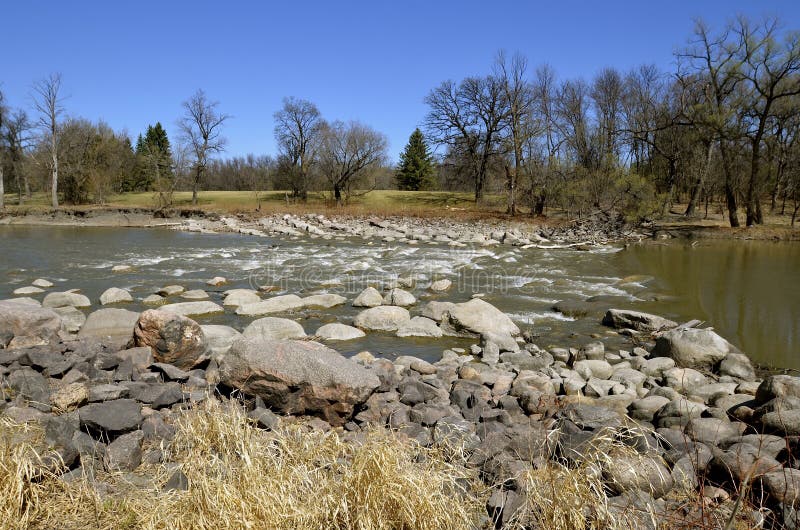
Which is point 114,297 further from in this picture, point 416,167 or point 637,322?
point 416,167

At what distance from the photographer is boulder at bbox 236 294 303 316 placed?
9906 millimetres

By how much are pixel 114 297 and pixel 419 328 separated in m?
6.68

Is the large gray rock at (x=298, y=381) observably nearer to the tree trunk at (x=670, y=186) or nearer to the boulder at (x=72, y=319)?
the boulder at (x=72, y=319)

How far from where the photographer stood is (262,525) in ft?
8.80

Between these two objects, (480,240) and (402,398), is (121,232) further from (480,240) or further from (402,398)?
(402,398)

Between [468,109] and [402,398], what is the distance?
3905 centimetres

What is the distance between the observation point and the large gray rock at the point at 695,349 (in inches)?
276

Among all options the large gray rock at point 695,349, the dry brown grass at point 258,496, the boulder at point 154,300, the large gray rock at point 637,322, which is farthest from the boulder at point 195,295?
the large gray rock at point 695,349

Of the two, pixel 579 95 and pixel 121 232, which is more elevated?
pixel 579 95

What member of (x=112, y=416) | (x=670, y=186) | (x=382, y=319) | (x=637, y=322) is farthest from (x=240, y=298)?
(x=670, y=186)

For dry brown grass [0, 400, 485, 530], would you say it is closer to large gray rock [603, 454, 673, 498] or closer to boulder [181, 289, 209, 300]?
large gray rock [603, 454, 673, 498]

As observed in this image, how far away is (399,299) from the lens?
1102cm

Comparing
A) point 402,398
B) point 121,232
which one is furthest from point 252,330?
point 121,232

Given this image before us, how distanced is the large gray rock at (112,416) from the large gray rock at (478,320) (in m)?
5.71
